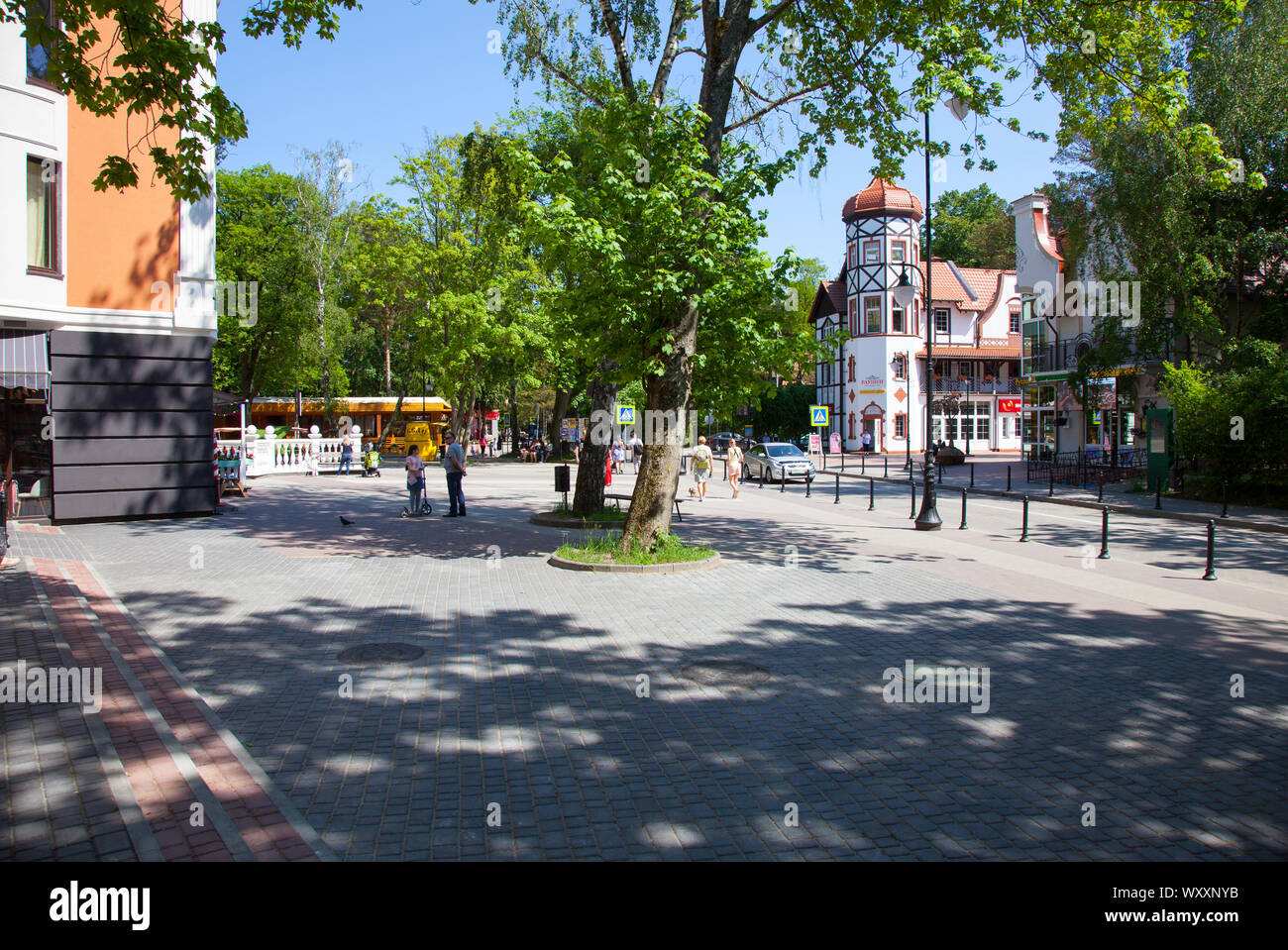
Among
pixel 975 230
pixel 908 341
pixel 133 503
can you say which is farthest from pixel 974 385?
pixel 133 503

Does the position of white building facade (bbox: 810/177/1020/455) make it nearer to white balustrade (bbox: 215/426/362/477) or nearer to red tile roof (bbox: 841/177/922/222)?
red tile roof (bbox: 841/177/922/222)

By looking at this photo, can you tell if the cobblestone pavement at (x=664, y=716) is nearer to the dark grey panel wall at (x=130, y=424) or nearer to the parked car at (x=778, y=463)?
the dark grey panel wall at (x=130, y=424)

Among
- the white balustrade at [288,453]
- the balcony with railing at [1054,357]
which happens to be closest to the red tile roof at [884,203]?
the balcony with railing at [1054,357]

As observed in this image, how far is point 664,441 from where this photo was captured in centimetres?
1307

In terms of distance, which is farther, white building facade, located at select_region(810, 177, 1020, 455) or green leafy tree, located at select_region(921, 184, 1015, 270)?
green leafy tree, located at select_region(921, 184, 1015, 270)

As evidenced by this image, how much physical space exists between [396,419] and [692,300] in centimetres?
4665

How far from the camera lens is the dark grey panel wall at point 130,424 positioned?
54.7 ft

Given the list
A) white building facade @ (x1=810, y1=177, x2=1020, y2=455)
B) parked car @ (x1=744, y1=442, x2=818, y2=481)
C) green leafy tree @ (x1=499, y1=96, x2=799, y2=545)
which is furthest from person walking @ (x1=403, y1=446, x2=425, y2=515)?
white building facade @ (x1=810, y1=177, x2=1020, y2=455)

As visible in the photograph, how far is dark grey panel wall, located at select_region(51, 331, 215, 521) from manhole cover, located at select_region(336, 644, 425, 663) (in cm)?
1179

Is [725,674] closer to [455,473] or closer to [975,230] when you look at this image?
[455,473]

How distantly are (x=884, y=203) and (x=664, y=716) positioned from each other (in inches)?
2416

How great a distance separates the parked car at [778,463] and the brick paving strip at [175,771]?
26431 millimetres

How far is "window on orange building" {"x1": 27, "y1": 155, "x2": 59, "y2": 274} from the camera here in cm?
1589

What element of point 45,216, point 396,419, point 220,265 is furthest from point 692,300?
point 396,419
